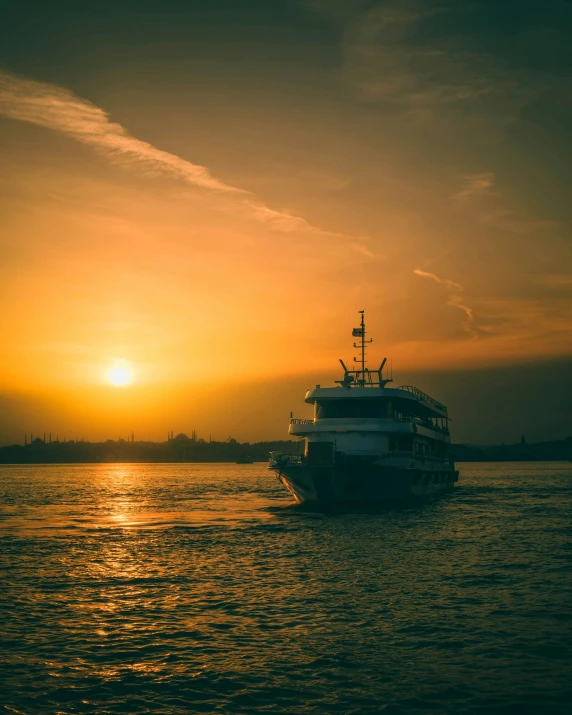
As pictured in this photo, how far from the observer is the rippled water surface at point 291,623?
43.3ft

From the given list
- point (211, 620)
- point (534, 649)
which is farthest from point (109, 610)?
point (534, 649)

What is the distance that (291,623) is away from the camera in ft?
60.6

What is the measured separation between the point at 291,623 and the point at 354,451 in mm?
31510

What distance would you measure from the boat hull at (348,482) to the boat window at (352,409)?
458cm

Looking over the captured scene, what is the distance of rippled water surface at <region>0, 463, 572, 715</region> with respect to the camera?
1320 centimetres

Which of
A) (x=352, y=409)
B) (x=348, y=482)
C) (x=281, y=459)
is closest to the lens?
(x=348, y=482)

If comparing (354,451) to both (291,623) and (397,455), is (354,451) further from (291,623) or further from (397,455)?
(291,623)

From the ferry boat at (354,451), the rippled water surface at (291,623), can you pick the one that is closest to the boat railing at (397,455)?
the ferry boat at (354,451)

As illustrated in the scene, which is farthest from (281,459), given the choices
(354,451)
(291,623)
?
(291,623)

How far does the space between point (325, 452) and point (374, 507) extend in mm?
6745

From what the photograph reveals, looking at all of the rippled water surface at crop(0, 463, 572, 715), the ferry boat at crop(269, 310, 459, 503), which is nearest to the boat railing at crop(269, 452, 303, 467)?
the ferry boat at crop(269, 310, 459, 503)

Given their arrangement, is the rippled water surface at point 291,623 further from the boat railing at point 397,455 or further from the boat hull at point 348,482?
the boat railing at point 397,455

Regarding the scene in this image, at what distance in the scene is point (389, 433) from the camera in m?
50.8

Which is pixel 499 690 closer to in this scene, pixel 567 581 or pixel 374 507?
pixel 567 581
